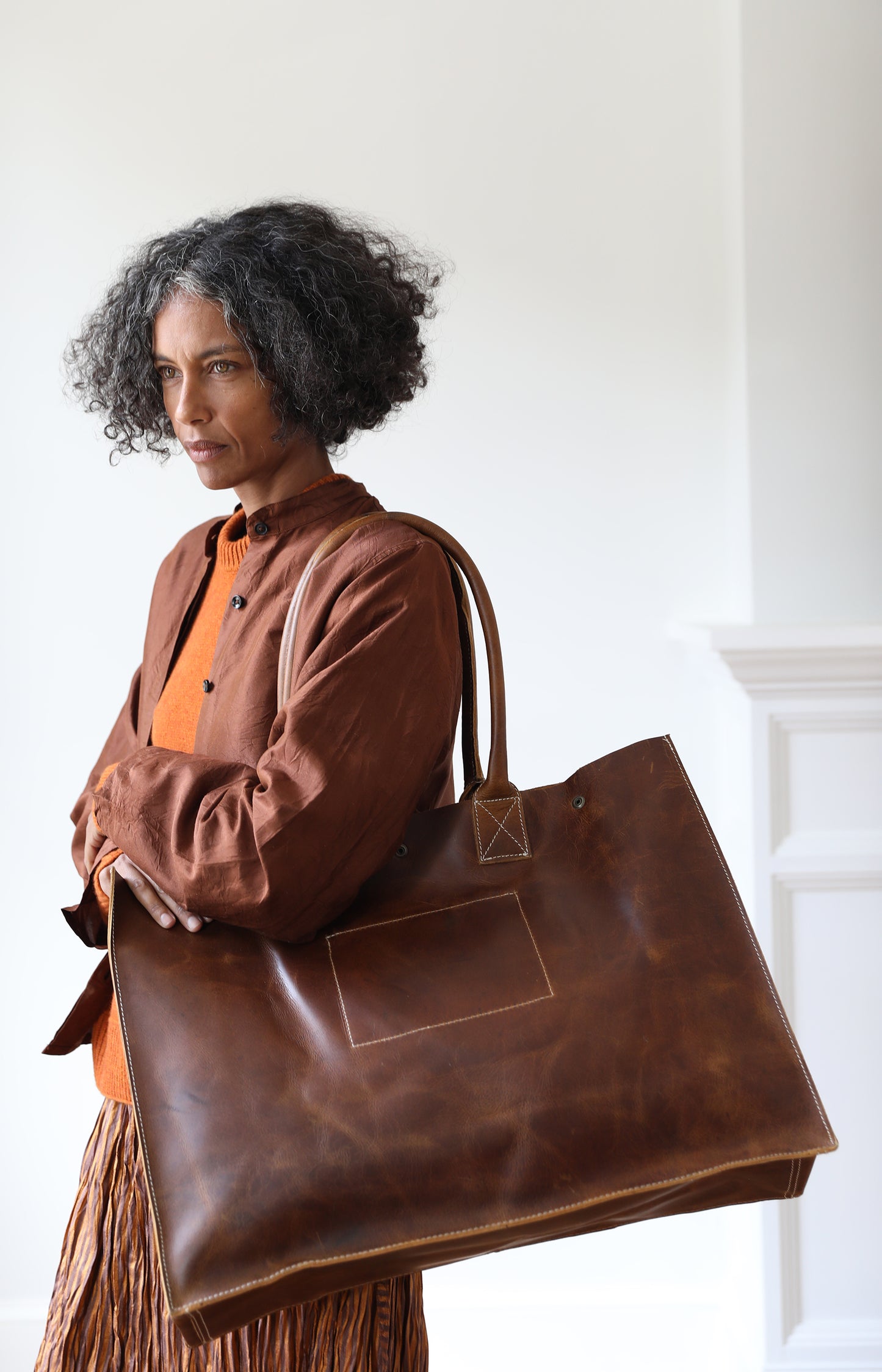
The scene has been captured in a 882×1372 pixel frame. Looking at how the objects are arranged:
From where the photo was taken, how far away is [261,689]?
3.16 ft

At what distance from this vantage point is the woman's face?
101cm

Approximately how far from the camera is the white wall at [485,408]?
1.92 metres

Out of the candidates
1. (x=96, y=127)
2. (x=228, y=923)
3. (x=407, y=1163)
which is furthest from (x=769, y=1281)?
(x=96, y=127)

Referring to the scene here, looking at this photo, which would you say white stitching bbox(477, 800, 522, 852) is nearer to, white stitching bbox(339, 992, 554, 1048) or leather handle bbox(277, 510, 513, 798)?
leather handle bbox(277, 510, 513, 798)

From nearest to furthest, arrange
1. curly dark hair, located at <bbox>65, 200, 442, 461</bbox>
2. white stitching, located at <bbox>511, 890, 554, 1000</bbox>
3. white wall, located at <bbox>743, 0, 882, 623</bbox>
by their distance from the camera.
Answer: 1. white stitching, located at <bbox>511, 890, 554, 1000</bbox>
2. curly dark hair, located at <bbox>65, 200, 442, 461</bbox>
3. white wall, located at <bbox>743, 0, 882, 623</bbox>

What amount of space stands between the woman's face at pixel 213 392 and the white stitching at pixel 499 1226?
2.24ft

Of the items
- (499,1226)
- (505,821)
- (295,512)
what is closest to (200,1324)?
(499,1226)

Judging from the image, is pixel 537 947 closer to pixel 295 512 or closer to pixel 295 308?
pixel 295 512

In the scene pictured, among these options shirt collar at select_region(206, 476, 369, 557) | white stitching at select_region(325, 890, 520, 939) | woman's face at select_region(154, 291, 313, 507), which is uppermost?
woman's face at select_region(154, 291, 313, 507)

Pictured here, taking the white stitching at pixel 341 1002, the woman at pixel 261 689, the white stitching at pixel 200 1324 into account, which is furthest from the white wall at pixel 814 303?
the white stitching at pixel 200 1324

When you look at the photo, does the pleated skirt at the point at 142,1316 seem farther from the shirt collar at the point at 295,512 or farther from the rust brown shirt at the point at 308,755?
the shirt collar at the point at 295,512

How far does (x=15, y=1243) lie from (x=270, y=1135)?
154cm

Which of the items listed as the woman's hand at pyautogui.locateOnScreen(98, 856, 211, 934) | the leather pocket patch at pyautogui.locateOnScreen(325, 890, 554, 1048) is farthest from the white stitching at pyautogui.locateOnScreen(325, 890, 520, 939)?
the woman's hand at pyautogui.locateOnScreen(98, 856, 211, 934)

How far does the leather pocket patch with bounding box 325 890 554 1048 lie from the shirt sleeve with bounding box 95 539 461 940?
1.8 inches
